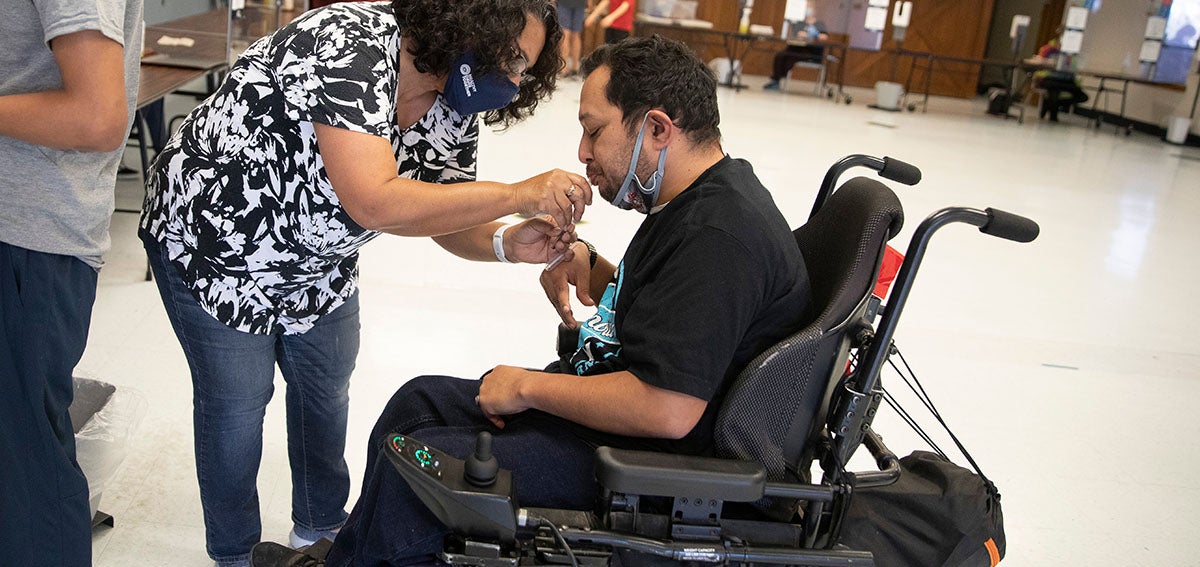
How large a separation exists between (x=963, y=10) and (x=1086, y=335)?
36.1ft

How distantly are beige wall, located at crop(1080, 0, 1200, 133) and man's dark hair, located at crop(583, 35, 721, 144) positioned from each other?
10254mm

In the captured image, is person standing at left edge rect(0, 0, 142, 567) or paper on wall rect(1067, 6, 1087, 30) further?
paper on wall rect(1067, 6, 1087, 30)

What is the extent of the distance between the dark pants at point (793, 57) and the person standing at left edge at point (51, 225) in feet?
37.1

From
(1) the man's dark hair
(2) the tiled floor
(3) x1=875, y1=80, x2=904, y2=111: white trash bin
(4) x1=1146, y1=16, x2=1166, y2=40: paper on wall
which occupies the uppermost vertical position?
(4) x1=1146, y1=16, x2=1166, y2=40: paper on wall

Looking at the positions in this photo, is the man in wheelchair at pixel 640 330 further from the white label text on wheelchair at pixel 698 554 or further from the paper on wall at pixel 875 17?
the paper on wall at pixel 875 17

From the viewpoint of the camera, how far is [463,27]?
4.82 ft

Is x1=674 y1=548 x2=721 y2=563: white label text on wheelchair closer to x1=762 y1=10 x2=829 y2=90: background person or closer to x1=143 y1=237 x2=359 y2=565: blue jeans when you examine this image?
x1=143 y1=237 x2=359 y2=565: blue jeans

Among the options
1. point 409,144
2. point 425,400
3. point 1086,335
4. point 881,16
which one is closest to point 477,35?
point 409,144

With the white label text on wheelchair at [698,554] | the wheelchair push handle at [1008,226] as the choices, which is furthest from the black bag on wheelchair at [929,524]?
the wheelchair push handle at [1008,226]

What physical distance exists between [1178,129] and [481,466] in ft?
34.6

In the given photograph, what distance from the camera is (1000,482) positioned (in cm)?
262

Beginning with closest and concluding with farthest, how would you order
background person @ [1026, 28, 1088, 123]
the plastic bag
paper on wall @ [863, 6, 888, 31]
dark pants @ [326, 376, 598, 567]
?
1. dark pants @ [326, 376, 598, 567]
2. the plastic bag
3. background person @ [1026, 28, 1088, 123]
4. paper on wall @ [863, 6, 888, 31]

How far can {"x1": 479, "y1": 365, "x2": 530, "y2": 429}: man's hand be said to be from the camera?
4.84 feet

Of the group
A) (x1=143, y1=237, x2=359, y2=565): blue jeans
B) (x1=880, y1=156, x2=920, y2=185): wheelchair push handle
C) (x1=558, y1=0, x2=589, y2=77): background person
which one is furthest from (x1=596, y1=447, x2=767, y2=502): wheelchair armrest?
(x1=558, y1=0, x2=589, y2=77): background person
